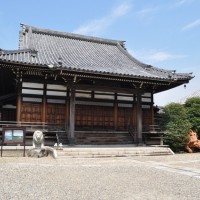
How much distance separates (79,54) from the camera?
2198 centimetres

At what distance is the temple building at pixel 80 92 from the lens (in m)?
16.9

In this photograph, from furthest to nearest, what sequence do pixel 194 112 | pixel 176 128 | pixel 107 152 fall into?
pixel 194 112, pixel 176 128, pixel 107 152

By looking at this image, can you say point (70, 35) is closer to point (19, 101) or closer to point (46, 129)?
point (19, 101)

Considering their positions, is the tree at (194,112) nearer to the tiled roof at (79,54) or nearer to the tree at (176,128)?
the tree at (176,128)

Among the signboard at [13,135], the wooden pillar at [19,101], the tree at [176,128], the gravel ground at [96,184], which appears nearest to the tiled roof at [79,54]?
the wooden pillar at [19,101]

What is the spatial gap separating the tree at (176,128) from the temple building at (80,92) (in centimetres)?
128

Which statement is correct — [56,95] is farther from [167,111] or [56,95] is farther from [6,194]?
[6,194]

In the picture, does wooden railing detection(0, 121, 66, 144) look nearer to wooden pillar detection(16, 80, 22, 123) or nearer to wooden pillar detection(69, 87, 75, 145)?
wooden pillar detection(16, 80, 22, 123)

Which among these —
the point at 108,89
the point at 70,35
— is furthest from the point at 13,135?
the point at 70,35

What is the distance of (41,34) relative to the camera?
2469 centimetres

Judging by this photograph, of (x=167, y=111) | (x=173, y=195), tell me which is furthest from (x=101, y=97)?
(x=173, y=195)

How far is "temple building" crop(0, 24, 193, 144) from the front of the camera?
16859 mm

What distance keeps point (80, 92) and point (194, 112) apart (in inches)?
394

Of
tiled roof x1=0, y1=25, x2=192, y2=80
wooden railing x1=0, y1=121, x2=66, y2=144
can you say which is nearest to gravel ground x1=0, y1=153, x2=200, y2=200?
wooden railing x1=0, y1=121, x2=66, y2=144
